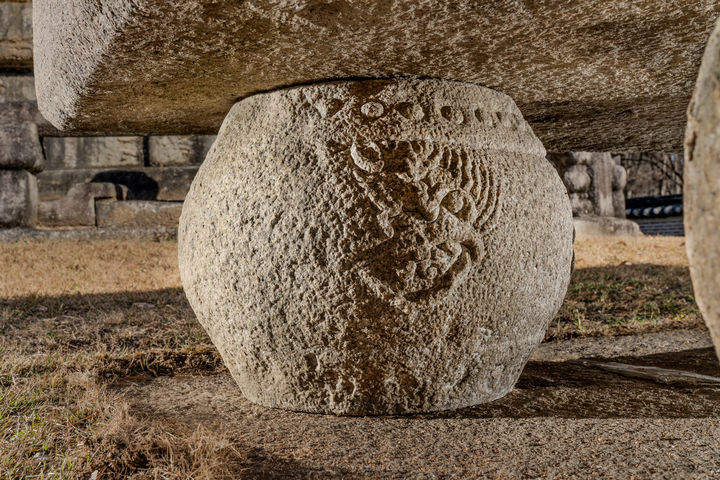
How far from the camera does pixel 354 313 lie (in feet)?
6.07

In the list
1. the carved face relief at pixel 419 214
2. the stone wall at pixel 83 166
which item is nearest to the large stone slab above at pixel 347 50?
the carved face relief at pixel 419 214

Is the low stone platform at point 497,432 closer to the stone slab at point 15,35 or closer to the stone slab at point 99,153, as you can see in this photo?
the stone slab at point 99,153

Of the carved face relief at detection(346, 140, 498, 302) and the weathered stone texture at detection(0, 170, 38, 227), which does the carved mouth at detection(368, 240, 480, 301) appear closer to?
the carved face relief at detection(346, 140, 498, 302)

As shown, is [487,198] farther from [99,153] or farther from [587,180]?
[99,153]

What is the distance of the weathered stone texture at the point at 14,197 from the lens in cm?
630

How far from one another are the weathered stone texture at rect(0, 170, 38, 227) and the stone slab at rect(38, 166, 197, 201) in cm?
190

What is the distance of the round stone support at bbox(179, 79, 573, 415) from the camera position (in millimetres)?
1849

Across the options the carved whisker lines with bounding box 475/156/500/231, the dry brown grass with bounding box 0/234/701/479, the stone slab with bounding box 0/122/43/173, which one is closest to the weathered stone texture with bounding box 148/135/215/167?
the stone slab with bounding box 0/122/43/173

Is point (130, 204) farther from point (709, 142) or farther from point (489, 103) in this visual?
point (709, 142)

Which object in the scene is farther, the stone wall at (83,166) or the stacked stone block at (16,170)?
the stone wall at (83,166)

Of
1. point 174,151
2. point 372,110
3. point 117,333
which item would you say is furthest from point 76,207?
point 372,110

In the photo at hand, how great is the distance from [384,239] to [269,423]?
643mm

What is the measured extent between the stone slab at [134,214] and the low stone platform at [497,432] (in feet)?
17.1

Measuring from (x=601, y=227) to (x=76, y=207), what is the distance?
635 cm
